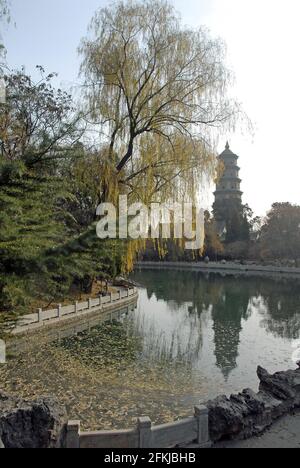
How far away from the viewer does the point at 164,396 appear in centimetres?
639

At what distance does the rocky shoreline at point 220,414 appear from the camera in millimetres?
3830

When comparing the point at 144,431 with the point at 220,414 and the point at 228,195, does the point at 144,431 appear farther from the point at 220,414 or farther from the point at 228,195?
the point at 228,195

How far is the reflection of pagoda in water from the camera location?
28.3 ft

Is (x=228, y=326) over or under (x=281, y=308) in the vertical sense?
over

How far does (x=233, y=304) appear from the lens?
18.2 meters

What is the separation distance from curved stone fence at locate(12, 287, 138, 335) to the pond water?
0.71 meters

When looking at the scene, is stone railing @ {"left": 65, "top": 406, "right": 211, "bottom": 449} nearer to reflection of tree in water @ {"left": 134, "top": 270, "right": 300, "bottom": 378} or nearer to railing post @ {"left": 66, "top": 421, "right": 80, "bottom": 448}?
railing post @ {"left": 66, "top": 421, "right": 80, "bottom": 448}

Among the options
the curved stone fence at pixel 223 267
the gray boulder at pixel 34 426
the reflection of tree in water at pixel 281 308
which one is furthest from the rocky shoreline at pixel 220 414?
the curved stone fence at pixel 223 267

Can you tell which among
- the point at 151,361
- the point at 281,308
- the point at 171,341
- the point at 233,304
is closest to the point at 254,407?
the point at 151,361

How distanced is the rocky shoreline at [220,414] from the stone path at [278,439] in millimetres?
78

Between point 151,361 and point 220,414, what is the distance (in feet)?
13.4
